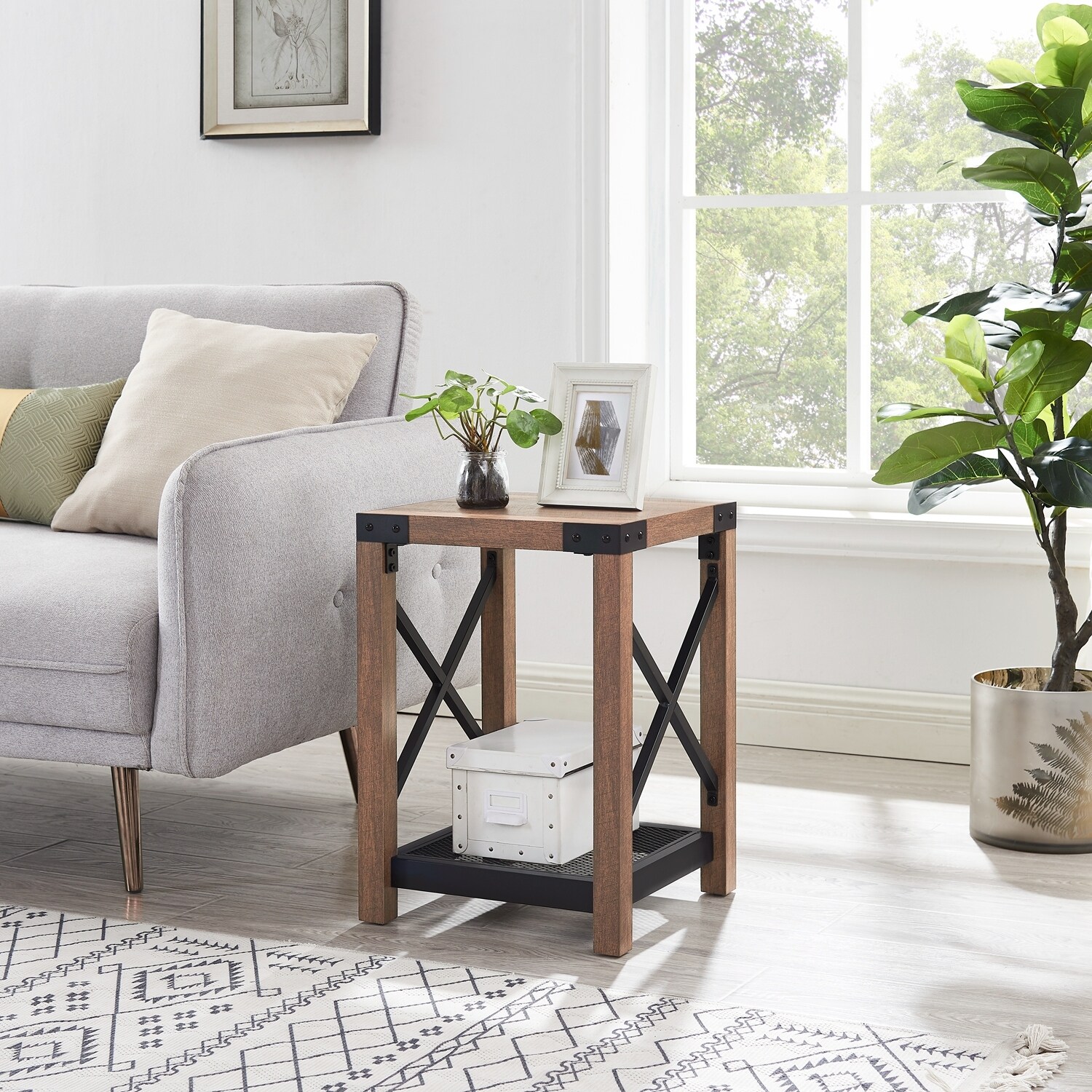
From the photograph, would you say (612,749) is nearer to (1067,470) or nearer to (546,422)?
(546,422)

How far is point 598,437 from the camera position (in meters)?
2.05

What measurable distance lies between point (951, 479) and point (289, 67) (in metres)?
1.87

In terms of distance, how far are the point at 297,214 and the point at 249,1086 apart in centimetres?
235

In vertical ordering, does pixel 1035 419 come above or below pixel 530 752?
above

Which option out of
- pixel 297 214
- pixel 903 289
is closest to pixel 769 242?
pixel 903 289

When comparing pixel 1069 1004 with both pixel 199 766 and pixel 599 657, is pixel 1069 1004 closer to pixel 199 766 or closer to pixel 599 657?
pixel 599 657

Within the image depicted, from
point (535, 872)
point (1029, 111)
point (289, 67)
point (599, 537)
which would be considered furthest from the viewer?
point (289, 67)

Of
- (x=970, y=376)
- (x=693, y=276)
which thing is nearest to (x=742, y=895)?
(x=970, y=376)

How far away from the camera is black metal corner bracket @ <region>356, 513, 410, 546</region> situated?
6.60 feet

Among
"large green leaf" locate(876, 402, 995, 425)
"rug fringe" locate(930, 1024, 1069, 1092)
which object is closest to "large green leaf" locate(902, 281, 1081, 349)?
"large green leaf" locate(876, 402, 995, 425)

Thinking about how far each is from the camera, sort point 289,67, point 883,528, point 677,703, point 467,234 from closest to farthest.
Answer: point 677,703, point 883,528, point 467,234, point 289,67

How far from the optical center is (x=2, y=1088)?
61.2 inches

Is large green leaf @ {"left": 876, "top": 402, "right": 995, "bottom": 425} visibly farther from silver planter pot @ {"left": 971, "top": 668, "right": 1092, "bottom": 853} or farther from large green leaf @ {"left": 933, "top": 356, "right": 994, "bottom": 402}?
silver planter pot @ {"left": 971, "top": 668, "right": 1092, "bottom": 853}

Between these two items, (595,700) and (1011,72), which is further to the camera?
(1011,72)
